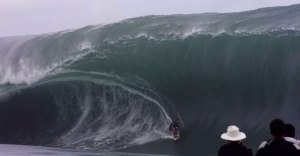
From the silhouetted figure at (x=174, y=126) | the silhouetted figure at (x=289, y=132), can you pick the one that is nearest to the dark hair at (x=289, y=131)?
the silhouetted figure at (x=289, y=132)

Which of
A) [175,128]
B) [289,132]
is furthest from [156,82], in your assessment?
[289,132]

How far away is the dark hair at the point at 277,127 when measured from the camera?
15.9ft

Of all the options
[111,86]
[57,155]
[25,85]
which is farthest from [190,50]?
[57,155]

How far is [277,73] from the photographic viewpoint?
1934cm

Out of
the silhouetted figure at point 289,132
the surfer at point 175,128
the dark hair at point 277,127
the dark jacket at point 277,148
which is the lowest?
the surfer at point 175,128

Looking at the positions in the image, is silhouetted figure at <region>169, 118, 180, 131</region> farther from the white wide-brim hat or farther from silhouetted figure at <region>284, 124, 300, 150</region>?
silhouetted figure at <region>284, 124, 300, 150</region>

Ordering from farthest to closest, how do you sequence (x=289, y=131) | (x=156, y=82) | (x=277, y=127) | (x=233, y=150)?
(x=156, y=82), (x=233, y=150), (x=289, y=131), (x=277, y=127)

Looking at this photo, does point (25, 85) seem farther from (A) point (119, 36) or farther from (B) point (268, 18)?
(B) point (268, 18)

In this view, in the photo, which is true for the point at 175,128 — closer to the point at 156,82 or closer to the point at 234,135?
the point at 156,82

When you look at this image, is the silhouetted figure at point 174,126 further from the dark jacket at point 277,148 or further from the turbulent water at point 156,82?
the dark jacket at point 277,148

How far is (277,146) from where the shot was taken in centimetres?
492

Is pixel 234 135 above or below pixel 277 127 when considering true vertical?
below

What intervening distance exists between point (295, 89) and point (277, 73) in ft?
4.38

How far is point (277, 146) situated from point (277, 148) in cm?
2
